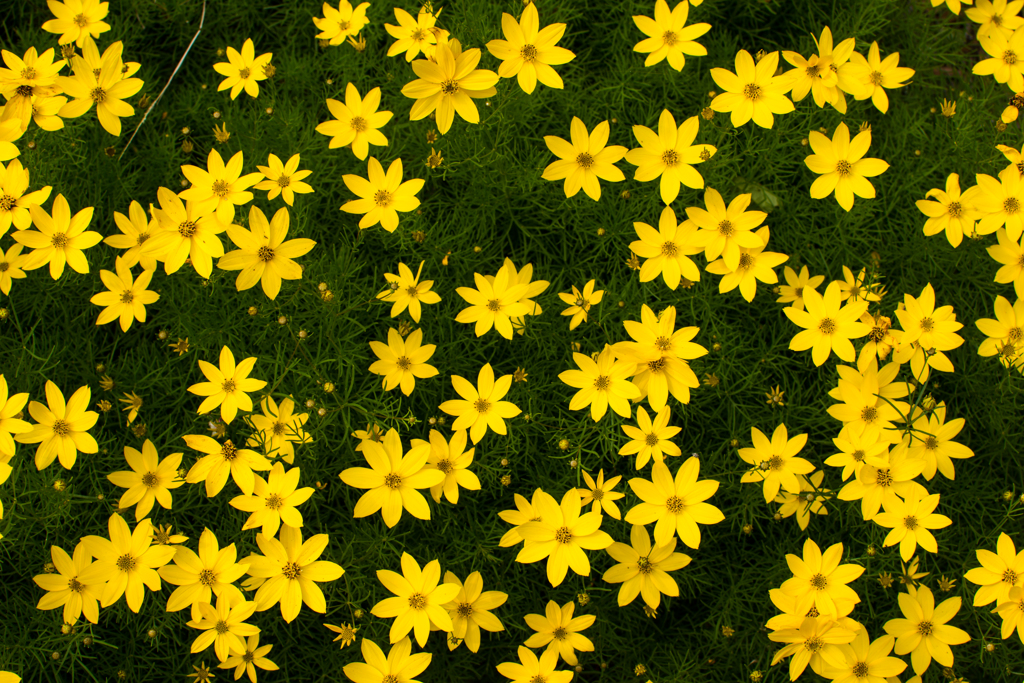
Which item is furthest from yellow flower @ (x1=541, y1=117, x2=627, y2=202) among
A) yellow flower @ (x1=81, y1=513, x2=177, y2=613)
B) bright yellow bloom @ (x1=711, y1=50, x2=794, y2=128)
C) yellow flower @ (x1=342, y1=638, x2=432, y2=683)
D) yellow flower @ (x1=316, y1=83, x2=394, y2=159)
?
yellow flower @ (x1=81, y1=513, x2=177, y2=613)

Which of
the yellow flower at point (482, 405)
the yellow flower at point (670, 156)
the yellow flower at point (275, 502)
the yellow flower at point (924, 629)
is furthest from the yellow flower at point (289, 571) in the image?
the yellow flower at point (924, 629)

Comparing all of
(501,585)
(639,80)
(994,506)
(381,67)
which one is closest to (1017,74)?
(639,80)

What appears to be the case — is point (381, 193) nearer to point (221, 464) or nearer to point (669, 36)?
point (221, 464)

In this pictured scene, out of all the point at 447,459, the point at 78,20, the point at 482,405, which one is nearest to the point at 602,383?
the point at 482,405

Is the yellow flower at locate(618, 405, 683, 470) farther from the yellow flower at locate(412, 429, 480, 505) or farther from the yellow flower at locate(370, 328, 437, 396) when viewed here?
the yellow flower at locate(370, 328, 437, 396)

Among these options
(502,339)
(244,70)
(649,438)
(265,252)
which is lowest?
(502,339)

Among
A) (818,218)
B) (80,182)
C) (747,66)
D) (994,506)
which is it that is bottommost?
(994,506)

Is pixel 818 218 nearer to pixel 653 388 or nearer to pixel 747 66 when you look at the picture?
pixel 747 66
